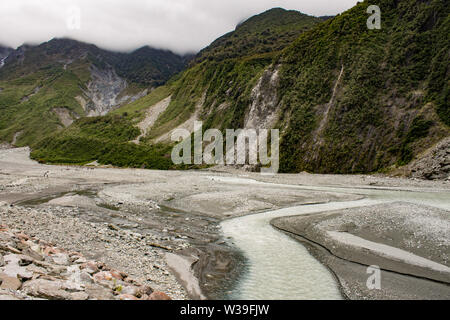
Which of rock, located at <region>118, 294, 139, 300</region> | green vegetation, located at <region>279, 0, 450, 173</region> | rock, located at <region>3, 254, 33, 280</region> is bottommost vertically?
rock, located at <region>118, 294, 139, 300</region>

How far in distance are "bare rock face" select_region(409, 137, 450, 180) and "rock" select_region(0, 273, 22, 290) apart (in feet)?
168

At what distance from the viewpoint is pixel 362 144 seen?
5894 cm

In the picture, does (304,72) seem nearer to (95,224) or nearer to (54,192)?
(54,192)

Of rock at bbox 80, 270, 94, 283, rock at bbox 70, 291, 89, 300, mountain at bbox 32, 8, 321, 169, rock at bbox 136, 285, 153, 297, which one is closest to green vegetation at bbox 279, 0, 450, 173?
mountain at bbox 32, 8, 321, 169

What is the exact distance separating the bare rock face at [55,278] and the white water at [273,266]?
4231 millimetres

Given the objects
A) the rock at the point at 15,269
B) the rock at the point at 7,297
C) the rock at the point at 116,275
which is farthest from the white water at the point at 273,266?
the rock at the point at 7,297

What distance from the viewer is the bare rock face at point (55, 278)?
8.00 m

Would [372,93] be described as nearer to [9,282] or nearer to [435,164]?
[435,164]

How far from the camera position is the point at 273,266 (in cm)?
1473

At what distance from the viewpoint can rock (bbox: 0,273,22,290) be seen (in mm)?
7793

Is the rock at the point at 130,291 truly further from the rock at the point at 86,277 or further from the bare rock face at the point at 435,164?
the bare rock face at the point at 435,164

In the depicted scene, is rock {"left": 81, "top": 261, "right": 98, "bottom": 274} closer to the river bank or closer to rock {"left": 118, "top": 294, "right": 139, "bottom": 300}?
the river bank

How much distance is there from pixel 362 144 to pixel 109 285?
58765 millimetres
